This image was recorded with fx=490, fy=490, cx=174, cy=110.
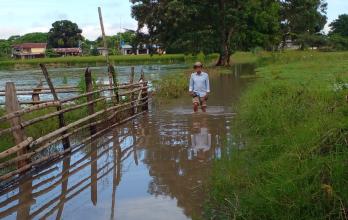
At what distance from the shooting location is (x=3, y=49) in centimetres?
10750

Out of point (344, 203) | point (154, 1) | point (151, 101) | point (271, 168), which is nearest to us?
point (344, 203)

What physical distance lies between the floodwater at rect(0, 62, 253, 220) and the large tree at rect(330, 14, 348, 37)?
91.5m

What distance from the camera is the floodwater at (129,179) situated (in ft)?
18.1

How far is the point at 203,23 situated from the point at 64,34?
246 feet

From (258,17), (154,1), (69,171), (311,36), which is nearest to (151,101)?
(69,171)

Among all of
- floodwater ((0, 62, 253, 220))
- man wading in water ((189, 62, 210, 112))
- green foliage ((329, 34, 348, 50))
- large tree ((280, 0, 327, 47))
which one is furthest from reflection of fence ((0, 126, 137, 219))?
green foliage ((329, 34, 348, 50))

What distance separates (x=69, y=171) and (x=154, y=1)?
3106cm

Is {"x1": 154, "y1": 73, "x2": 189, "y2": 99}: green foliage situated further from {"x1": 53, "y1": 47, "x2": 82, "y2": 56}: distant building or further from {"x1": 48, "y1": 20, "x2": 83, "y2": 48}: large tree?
{"x1": 48, "y1": 20, "x2": 83, "y2": 48}: large tree

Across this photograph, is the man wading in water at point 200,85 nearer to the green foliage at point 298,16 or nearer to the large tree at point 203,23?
the large tree at point 203,23

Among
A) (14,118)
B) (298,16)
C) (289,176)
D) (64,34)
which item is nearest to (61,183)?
(14,118)

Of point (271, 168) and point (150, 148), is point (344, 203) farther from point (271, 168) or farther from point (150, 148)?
→ point (150, 148)

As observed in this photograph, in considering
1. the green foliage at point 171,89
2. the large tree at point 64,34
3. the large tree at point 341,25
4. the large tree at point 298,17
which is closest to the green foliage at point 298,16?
the large tree at point 298,17

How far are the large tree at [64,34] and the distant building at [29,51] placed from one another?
3793 mm

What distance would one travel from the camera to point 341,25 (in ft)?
321
